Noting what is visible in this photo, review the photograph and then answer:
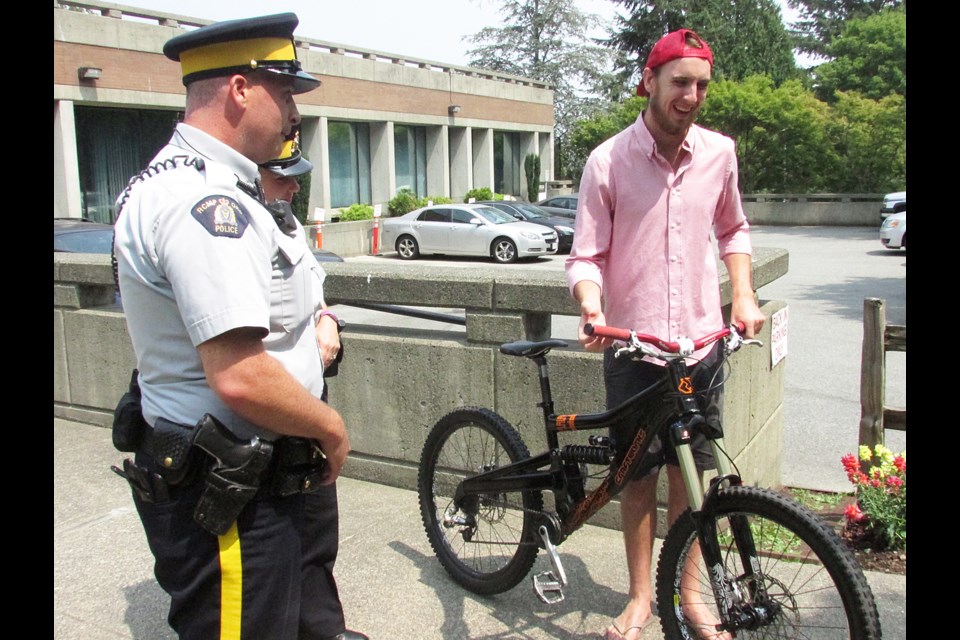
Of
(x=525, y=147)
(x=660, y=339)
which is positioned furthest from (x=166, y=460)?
(x=525, y=147)

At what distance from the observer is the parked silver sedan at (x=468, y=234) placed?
24.4 meters

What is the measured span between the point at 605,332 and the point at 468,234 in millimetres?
22235

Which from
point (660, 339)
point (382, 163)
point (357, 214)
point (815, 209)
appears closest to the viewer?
point (660, 339)

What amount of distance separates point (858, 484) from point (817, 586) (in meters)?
1.81

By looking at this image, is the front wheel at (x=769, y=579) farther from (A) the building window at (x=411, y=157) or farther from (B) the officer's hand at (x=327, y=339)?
(A) the building window at (x=411, y=157)

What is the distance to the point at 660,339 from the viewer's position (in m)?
2.89

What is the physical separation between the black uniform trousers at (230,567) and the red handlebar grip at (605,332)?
109 cm

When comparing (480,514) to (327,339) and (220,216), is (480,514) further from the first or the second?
(220,216)

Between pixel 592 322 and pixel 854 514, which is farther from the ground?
pixel 592 322

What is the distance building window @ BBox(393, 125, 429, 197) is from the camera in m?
39.5

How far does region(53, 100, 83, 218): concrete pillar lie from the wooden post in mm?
23375

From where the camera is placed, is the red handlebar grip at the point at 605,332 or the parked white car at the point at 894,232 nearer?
the red handlebar grip at the point at 605,332

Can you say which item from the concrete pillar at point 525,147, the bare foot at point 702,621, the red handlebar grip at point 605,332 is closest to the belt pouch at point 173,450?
the red handlebar grip at point 605,332

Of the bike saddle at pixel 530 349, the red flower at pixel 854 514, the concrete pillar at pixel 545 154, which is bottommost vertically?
the red flower at pixel 854 514
